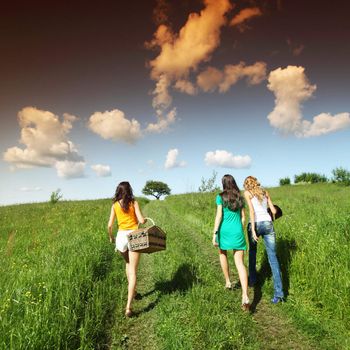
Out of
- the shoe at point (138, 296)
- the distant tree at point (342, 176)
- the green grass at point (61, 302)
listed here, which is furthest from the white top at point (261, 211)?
the distant tree at point (342, 176)

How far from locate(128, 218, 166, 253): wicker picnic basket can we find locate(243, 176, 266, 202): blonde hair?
2.51m

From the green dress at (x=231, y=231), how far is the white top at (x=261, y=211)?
48 centimetres

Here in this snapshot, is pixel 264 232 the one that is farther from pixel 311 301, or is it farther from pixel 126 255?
pixel 126 255

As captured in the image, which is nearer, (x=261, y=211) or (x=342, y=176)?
(x=261, y=211)

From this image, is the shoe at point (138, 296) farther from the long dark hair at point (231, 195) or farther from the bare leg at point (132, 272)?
the long dark hair at point (231, 195)

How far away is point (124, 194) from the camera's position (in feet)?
22.2

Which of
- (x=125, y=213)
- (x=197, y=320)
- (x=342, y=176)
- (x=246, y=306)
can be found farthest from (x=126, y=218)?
(x=342, y=176)

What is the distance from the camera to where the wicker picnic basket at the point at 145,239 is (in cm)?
621

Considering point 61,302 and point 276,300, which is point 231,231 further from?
point 61,302

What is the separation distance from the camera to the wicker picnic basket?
20.4 ft

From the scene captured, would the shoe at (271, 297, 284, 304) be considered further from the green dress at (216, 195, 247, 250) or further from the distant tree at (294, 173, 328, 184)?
the distant tree at (294, 173, 328, 184)

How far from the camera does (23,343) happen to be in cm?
442

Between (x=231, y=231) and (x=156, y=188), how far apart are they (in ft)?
388

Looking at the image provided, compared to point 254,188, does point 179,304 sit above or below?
below
